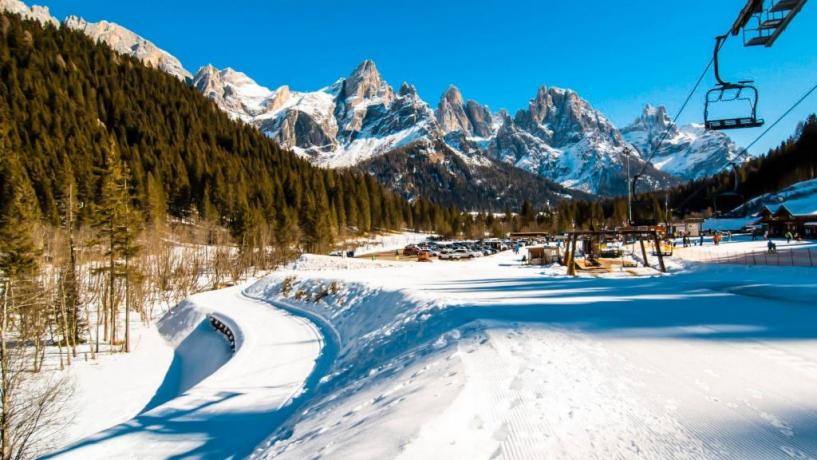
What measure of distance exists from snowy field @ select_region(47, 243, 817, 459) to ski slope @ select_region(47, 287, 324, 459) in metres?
0.07

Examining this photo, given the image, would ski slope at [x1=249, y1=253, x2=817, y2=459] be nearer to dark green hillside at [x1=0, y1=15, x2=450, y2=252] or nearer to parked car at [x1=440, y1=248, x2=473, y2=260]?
parked car at [x1=440, y1=248, x2=473, y2=260]

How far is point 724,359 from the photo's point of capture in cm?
681

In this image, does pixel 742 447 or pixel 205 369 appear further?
pixel 205 369

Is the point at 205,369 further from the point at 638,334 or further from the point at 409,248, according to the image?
the point at 409,248

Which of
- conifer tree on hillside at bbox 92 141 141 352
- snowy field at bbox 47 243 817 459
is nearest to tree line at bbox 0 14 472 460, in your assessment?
conifer tree on hillside at bbox 92 141 141 352

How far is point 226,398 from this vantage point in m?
12.9

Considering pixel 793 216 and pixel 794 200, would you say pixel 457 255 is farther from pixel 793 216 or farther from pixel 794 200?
pixel 794 200

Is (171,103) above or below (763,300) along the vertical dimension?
above

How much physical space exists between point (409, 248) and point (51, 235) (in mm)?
46752

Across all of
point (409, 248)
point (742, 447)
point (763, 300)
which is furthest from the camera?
point (409, 248)

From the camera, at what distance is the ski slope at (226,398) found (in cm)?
987

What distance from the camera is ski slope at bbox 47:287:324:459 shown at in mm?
9867

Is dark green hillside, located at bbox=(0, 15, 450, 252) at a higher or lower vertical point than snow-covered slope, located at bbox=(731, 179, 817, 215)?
higher

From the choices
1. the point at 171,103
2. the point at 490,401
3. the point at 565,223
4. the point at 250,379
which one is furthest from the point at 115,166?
the point at 171,103
